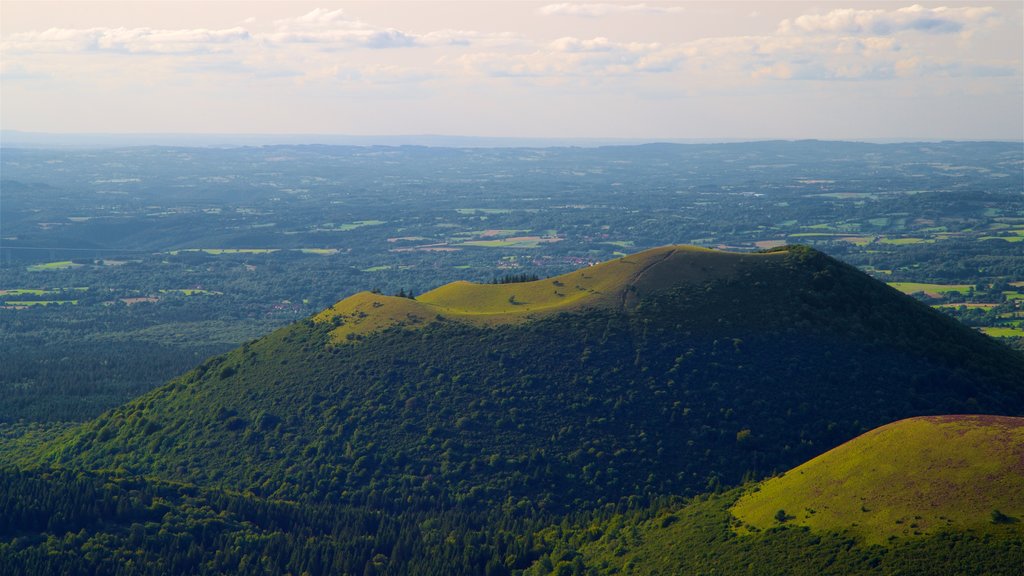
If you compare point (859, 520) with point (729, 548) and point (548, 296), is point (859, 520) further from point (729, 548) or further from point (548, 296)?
point (548, 296)

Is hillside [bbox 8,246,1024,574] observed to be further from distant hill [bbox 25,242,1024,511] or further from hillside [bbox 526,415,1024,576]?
hillside [bbox 526,415,1024,576]

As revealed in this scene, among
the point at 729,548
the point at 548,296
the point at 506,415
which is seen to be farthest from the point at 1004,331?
the point at 729,548

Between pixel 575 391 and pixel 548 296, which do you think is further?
pixel 548 296

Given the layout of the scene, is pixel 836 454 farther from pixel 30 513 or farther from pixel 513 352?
pixel 30 513

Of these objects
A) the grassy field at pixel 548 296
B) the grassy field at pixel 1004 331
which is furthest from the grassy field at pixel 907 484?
the grassy field at pixel 1004 331

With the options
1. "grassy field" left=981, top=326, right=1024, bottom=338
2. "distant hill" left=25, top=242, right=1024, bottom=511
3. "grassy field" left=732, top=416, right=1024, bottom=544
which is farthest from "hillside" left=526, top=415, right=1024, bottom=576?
"grassy field" left=981, top=326, right=1024, bottom=338

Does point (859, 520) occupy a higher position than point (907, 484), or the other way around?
point (907, 484)
